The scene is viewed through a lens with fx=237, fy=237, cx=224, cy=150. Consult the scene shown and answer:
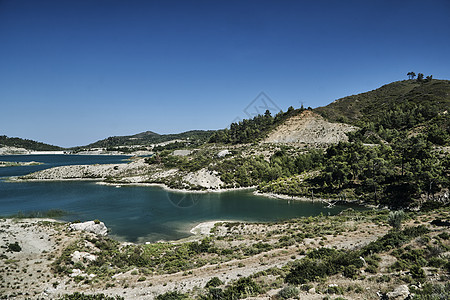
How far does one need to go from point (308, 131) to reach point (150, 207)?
88699mm

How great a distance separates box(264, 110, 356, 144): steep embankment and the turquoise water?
57.3 meters

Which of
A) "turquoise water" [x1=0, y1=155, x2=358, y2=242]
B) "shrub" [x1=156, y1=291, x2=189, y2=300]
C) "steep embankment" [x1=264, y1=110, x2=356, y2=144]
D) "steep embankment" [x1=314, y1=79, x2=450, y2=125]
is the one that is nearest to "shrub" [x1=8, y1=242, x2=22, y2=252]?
"turquoise water" [x1=0, y1=155, x2=358, y2=242]

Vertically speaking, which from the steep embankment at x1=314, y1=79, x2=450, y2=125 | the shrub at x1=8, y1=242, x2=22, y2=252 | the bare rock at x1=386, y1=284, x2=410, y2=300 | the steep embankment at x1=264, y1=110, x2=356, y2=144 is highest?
the steep embankment at x1=314, y1=79, x2=450, y2=125

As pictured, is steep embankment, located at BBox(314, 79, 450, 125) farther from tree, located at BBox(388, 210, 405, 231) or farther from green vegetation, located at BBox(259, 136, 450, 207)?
tree, located at BBox(388, 210, 405, 231)

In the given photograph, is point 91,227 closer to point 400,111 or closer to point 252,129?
point 252,129

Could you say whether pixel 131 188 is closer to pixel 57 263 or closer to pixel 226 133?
pixel 57 263

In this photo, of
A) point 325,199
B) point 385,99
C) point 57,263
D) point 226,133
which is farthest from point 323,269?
point 385,99

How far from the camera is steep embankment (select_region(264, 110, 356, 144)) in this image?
10925 centimetres

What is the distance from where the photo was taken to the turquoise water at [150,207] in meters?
41.2

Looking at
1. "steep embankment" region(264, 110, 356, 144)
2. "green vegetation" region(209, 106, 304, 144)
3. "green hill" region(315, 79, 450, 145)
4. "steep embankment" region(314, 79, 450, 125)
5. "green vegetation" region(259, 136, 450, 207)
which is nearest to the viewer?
"green vegetation" region(259, 136, 450, 207)

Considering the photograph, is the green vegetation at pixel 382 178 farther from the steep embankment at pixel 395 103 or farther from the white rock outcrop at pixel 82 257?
the steep embankment at pixel 395 103

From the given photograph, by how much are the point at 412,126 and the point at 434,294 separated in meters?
107

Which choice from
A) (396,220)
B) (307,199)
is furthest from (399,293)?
(307,199)

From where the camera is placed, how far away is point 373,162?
55.3 m
